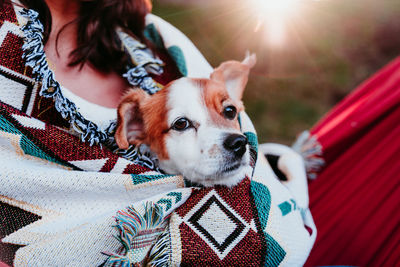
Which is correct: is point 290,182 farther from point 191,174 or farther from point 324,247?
point 191,174

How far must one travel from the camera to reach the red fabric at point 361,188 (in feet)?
3.23

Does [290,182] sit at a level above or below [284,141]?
above

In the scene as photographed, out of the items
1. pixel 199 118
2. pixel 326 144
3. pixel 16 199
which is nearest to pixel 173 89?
pixel 199 118

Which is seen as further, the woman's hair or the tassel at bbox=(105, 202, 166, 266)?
the woman's hair

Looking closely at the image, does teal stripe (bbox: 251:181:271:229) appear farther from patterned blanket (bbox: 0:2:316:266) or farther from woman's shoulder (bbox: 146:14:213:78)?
woman's shoulder (bbox: 146:14:213:78)

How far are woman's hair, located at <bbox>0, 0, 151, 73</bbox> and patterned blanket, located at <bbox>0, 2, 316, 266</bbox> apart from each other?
230 millimetres

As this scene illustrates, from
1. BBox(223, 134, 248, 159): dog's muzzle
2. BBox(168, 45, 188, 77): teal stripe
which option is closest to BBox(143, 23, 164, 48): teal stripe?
BBox(168, 45, 188, 77): teal stripe

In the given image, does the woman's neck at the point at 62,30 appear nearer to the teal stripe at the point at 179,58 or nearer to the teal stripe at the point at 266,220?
the teal stripe at the point at 179,58

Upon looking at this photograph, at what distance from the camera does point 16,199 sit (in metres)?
0.78

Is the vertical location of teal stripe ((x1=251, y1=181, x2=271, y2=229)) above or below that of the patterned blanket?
above

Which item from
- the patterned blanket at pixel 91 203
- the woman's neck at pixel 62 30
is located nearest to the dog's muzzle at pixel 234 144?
the patterned blanket at pixel 91 203

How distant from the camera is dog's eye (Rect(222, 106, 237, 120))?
3.14 feet

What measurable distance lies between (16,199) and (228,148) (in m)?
0.55

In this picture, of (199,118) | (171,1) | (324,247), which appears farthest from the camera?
(171,1)
